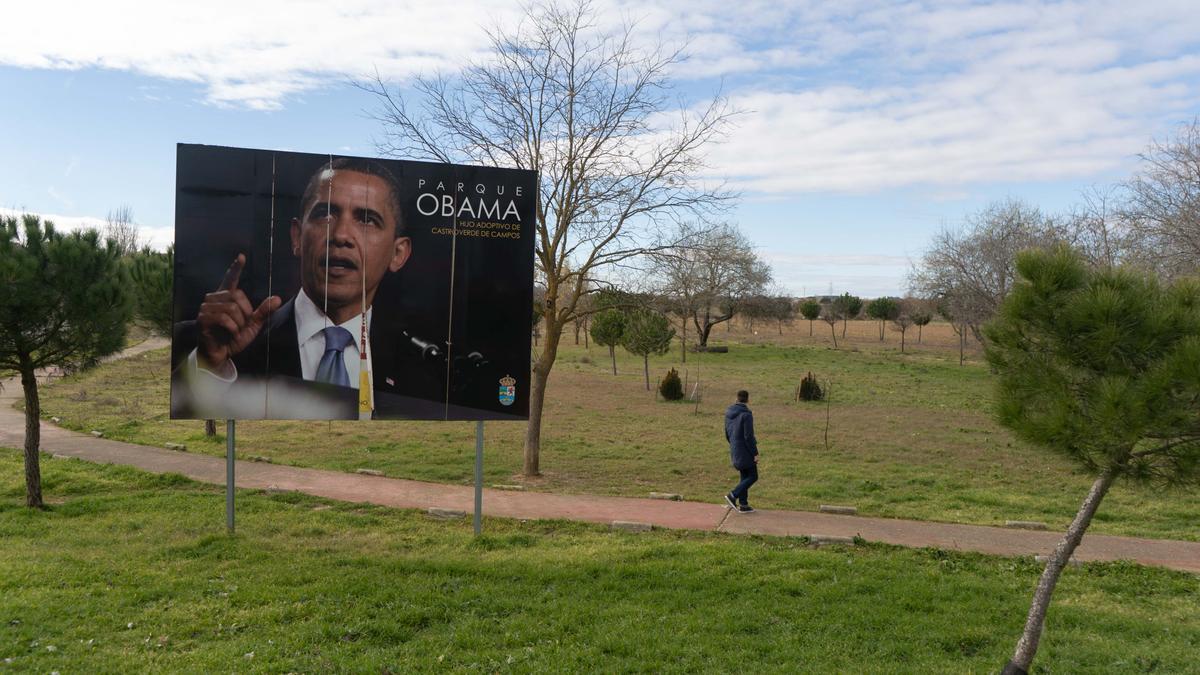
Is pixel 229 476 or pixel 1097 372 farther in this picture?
pixel 229 476

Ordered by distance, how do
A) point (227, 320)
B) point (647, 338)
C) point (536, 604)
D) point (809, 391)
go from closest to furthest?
point (536, 604) < point (227, 320) < point (809, 391) < point (647, 338)

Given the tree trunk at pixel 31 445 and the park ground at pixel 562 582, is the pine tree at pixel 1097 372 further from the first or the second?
the tree trunk at pixel 31 445

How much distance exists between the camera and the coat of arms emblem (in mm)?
8289

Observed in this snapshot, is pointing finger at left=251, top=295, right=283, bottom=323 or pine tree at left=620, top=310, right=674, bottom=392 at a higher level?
pointing finger at left=251, top=295, right=283, bottom=323

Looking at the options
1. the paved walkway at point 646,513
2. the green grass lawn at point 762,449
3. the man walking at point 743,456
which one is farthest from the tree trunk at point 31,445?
the man walking at point 743,456

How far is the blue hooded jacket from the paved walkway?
23.8 inches

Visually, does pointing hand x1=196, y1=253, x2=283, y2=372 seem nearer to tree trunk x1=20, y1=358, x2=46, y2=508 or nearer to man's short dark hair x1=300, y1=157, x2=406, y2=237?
man's short dark hair x1=300, y1=157, x2=406, y2=237

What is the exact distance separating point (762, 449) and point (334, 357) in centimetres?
875

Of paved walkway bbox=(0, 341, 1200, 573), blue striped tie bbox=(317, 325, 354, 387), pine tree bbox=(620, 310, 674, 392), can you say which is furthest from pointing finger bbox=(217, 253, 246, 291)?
pine tree bbox=(620, 310, 674, 392)

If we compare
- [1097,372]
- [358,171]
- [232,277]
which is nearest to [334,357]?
[232,277]

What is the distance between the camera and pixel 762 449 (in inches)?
570

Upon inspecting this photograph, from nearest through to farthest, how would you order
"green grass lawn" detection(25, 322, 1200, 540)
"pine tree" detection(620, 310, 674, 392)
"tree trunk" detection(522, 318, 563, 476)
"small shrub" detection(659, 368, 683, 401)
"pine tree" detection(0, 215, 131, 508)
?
"pine tree" detection(0, 215, 131, 508), "green grass lawn" detection(25, 322, 1200, 540), "tree trunk" detection(522, 318, 563, 476), "small shrub" detection(659, 368, 683, 401), "pine tree" detection(620, 310, 674, 392)

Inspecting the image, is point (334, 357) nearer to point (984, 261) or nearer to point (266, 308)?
point (266, 308)

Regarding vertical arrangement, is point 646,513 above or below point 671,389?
below
